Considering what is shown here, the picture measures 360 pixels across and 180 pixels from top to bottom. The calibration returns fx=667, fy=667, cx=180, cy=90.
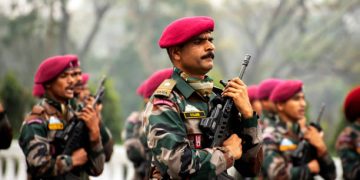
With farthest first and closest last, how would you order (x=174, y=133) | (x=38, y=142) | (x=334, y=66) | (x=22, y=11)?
(x=334, y=66) < (x=22, y=11) < (x=38, y=142) < (x=174, y=133)

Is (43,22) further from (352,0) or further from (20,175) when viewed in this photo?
(20,175)

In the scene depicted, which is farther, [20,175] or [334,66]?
[334,66]

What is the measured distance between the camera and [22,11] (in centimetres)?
2972

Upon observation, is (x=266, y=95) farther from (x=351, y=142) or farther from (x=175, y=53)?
(x=175, y=53)

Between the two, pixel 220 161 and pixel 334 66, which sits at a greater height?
pixel 220 161

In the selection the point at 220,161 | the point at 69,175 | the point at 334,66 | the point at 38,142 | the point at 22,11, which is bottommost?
the point at 334,66

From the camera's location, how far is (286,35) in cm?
3481

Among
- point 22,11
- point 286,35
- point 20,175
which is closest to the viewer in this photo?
point 20,175

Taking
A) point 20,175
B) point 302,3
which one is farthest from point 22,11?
point 20,175

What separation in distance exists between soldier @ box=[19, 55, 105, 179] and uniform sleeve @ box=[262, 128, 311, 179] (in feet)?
5.15

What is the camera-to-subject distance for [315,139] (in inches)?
237

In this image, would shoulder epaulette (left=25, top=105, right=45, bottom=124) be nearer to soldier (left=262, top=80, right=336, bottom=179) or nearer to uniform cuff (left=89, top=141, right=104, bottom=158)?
uniform cuff (left=89, top=141, right=104, bottom=158)

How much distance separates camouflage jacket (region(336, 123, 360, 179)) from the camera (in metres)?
6.36

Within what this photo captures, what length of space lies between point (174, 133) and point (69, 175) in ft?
7.12
